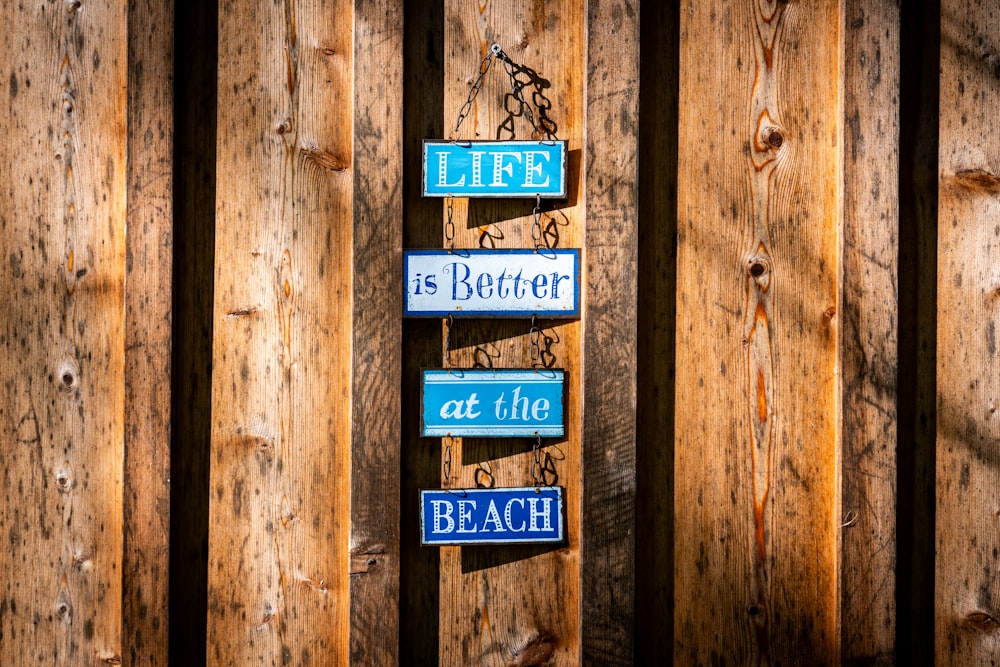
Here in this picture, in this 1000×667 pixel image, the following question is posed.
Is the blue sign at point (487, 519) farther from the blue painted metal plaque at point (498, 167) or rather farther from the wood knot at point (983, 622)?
the wood knot at point (983, 622)

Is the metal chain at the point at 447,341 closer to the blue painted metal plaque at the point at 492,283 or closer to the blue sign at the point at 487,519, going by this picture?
the blue painted metal plaque at the point at 492,283

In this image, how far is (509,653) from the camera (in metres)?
1.64

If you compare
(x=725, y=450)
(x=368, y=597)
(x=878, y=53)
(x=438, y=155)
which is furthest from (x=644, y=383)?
(x=878, y=53)

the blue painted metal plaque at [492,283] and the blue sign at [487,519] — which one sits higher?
the blue painted metal plaque at [492,283]

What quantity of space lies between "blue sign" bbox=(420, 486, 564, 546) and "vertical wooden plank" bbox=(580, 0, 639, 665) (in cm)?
10

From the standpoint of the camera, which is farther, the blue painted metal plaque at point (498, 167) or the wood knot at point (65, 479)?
the wood knot at point (65, 479)

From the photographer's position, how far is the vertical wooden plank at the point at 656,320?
64.8 inches

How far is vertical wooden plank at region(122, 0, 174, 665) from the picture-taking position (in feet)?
5.27

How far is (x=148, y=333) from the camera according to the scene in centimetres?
162

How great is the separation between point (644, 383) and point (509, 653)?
0.78m

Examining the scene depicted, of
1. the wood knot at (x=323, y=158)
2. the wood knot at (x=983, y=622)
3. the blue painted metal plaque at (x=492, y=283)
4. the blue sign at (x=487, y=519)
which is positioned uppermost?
the wood knot at (x=323, y=158)

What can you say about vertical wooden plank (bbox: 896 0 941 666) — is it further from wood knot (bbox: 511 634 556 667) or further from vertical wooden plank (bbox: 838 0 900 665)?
wood knot (bbox: 511 634 556 667)

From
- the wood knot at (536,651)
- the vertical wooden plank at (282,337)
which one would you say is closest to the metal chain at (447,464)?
the vertical wooden plank at (282,337)

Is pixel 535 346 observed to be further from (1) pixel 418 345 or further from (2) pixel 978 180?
(2) pixel 978 180
